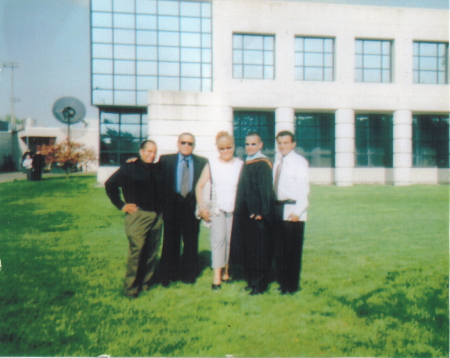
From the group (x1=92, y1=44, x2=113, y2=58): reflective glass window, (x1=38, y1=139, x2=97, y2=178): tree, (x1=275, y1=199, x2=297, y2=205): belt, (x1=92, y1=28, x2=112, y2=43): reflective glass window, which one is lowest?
(x1=275, y1=199, x2=297, y2=205): belt

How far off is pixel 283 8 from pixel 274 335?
20.8 meters

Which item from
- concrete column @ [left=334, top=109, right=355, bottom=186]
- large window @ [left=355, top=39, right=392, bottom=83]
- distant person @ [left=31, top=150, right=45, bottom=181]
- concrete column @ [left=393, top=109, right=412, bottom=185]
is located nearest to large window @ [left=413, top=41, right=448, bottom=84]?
large window @ [left=355, top=39, right=392, bottom=83]

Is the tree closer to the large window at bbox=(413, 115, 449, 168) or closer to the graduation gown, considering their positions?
the large window at bbox=(413, 115, 449, 168)

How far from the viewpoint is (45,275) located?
5711 millimetres

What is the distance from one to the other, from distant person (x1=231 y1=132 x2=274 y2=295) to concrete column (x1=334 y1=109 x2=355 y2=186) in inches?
743

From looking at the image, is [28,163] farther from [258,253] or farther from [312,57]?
[258,253]

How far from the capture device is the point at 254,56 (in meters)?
21.9

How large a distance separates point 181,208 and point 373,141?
22.4m

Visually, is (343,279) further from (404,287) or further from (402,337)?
(402,337)

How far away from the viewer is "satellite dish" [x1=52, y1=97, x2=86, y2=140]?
19594mm

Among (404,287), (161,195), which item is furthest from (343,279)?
(161,195)

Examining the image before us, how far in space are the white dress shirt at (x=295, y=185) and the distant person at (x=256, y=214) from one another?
0.55 feet

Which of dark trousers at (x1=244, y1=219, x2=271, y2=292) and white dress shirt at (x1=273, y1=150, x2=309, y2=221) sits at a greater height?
white dress shirt at (x1=273, y1=150, x2=309, y2=221)

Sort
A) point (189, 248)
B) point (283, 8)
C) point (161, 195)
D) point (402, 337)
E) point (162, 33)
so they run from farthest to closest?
1. point (162, 33)
2. point (283, 8)
3. point (189, 248)
4. point (161, 195)
5. point (402, 337)
